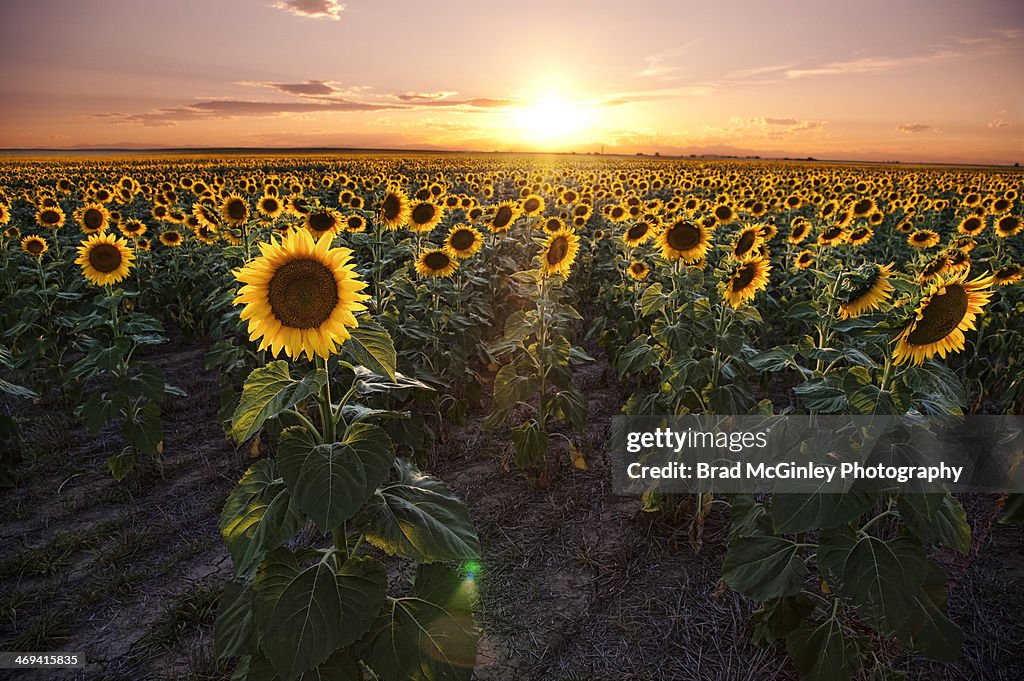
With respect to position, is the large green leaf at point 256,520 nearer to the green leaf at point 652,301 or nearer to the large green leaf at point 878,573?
the large green leaf at point 878,573

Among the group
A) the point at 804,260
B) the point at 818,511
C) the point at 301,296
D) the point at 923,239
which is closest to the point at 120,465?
the point at 301,296

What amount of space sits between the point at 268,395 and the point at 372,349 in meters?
0.46

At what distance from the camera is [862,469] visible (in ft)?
8.85

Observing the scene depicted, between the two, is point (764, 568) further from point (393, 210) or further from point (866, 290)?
point (393, 210)

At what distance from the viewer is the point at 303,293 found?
239 cm

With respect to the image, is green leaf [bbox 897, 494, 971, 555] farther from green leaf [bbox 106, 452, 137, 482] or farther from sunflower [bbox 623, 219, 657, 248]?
green leaf [bbox 106, 452, 137, 482]

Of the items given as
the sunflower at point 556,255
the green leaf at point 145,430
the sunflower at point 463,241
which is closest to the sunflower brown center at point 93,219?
the green leaf at point 145,430

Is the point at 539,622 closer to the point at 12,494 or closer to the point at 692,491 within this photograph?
the point at 692,491

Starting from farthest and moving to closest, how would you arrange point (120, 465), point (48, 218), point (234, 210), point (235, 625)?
1. point (48, 218)
2. point (234, 210)
3. point (120, 465)
4. point (235, 625)

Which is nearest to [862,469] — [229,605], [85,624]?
[229,605]

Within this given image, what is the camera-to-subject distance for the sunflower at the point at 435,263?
6.29 m

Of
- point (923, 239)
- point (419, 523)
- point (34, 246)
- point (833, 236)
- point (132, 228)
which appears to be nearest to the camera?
point (419, 523)

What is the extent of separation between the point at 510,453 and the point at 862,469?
3553mm

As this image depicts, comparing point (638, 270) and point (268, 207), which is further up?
point (268, 207)
